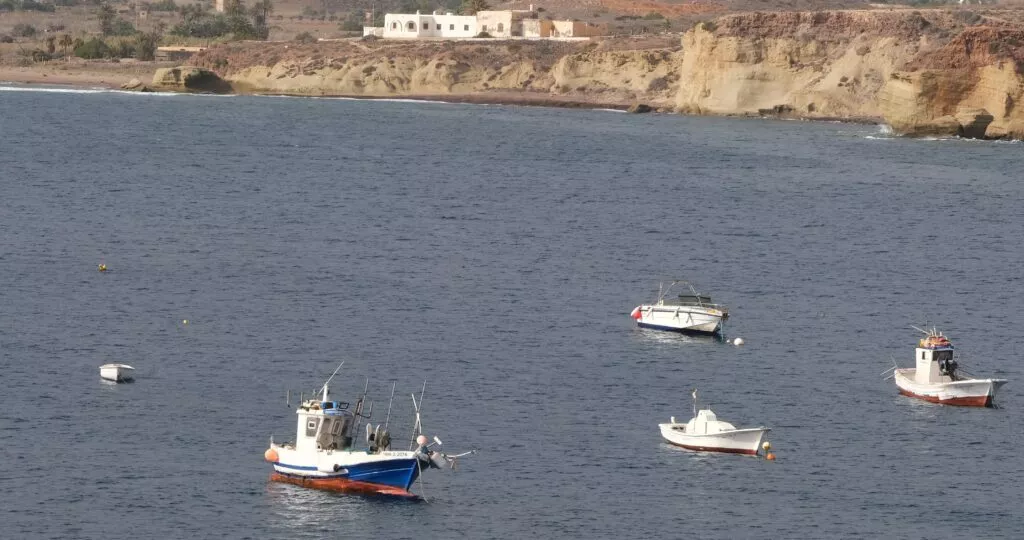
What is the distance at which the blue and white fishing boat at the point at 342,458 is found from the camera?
4966cm

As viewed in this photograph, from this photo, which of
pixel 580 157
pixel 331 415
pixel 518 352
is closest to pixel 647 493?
pixel 331 415

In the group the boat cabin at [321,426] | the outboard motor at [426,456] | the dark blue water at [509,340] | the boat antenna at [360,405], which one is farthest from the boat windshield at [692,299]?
the outboard motor at [426,456]

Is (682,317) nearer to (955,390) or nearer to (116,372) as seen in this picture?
(955,390)

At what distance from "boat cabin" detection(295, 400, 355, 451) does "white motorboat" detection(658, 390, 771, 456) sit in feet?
37.8

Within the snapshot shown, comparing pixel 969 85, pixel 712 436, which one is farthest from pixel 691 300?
pixel 969 85

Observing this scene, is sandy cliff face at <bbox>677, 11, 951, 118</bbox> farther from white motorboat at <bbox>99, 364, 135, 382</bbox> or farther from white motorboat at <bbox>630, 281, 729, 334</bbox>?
white motorboat at <bbox>99, 364, 135, 382</bbox>

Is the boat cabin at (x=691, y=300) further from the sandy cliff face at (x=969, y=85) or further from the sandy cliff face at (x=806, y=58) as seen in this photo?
the sandy cliff face at (x=806, y=58)

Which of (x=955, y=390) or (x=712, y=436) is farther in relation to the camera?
(x=955, y=390)

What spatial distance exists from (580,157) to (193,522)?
110 meters

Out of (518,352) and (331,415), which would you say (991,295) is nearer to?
(518,352)

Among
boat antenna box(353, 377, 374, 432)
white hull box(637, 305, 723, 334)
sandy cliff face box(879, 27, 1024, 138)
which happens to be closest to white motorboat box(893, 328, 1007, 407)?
white hull box(637, 305, 723, 334)

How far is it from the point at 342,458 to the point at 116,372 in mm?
14764

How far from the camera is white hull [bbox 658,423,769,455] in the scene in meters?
55.2

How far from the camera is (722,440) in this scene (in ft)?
183
